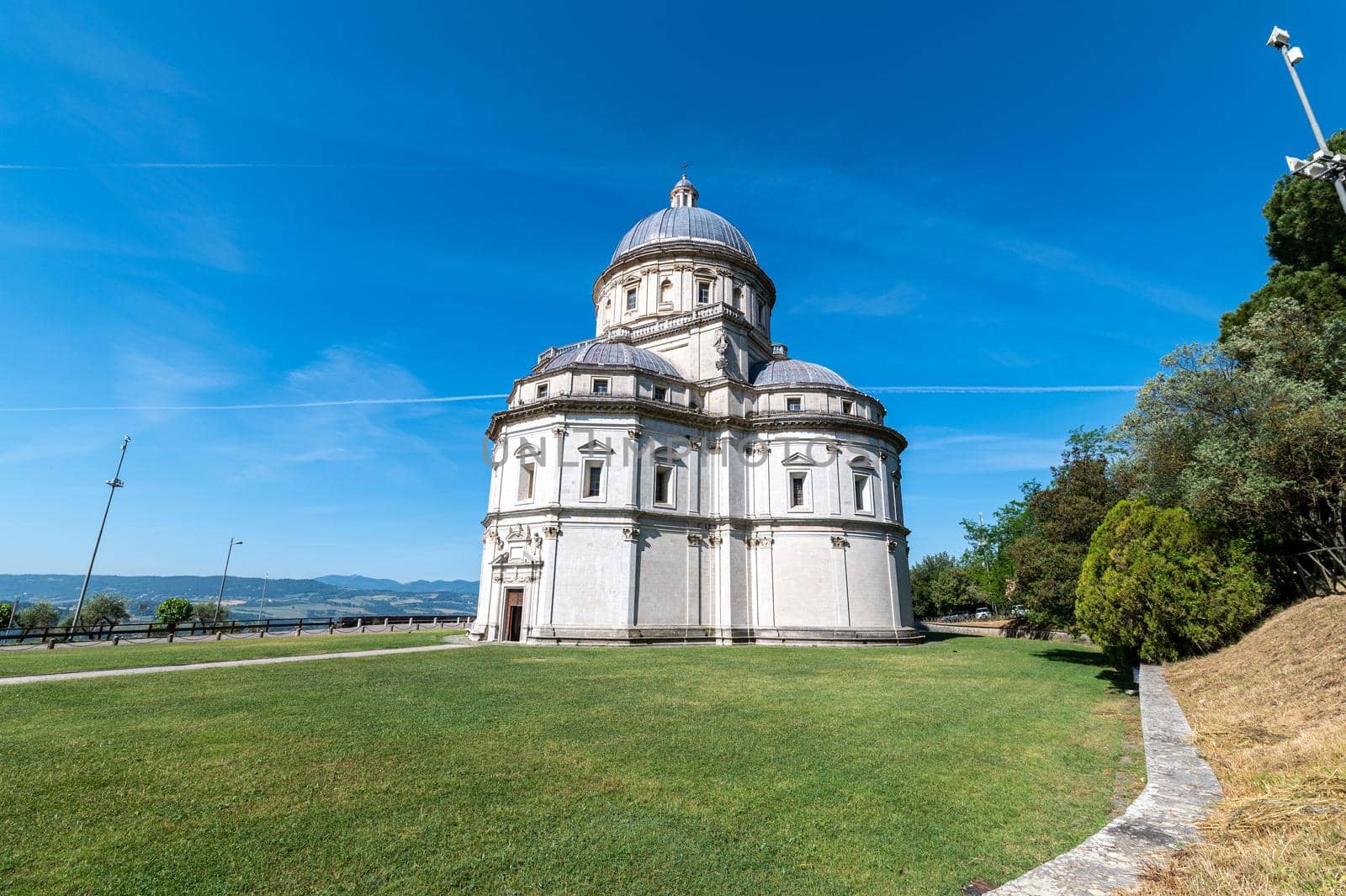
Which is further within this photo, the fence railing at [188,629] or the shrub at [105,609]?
the shrub at [105,609]

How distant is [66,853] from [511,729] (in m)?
5.84

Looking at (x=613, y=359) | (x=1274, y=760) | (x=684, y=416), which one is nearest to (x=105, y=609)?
(x=613, y=359)

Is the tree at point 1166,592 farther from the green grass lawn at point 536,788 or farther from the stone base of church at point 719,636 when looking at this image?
the stone base of church at point 719,636

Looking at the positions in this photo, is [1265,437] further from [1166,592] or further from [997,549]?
[997,549]

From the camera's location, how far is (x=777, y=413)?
115ft

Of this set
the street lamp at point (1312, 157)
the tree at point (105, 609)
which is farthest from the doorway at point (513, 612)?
the tree at point (105, 609)

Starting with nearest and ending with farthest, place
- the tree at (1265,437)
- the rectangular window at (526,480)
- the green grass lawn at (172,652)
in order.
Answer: the tree at (1265,437), the green grass lawn at (172,652), the rectangular window at (526,480)

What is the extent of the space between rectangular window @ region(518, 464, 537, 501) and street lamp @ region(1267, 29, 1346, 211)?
29.5 meters

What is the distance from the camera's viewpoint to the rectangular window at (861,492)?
115 ft

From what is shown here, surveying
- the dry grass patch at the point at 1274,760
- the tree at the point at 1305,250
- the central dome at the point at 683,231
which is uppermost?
the central dome at the point at 683,231

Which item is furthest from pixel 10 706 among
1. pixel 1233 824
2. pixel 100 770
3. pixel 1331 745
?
pixel 1331 745

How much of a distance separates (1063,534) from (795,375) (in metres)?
16.1

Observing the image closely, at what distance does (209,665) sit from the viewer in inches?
764

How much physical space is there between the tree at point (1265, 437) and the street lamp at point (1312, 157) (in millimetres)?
7886
